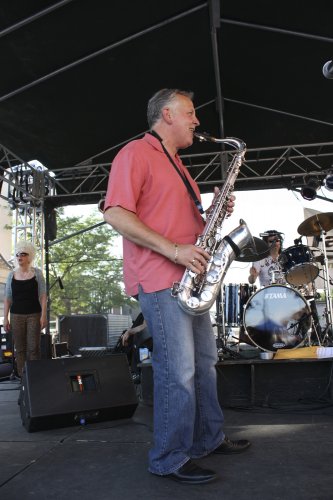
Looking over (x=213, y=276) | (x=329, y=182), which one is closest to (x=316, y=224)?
(x=329, y=182)

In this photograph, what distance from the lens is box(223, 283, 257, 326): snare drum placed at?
6387 millimetres

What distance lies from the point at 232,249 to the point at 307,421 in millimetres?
1580

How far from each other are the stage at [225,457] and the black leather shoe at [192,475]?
0.09 feet

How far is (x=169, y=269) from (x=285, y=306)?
11.9 feet

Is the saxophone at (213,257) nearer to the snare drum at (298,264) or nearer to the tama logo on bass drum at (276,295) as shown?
the tama logo on bass drum at (276,295)

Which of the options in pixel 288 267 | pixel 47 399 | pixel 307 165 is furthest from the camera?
pixel 307 165

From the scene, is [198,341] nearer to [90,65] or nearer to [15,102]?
[90,65]

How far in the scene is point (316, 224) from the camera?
20.7 ft

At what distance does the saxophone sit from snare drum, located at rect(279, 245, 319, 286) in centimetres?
349

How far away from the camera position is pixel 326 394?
3922mm

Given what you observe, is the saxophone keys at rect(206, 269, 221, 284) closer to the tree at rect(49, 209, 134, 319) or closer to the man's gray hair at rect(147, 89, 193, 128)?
the man's gray hair at rect(147, 89, 193, 128)

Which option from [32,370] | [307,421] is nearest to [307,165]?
[307,421]

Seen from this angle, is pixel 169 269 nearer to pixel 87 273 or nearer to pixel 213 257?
pixel 213 257

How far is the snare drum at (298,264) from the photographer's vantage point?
6070 millimetres
